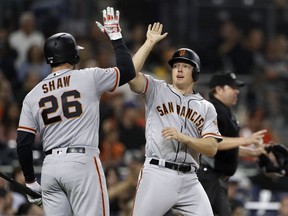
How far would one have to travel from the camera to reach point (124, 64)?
8242 mm

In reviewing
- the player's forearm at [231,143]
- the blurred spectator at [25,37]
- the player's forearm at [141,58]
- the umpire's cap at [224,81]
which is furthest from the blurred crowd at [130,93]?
the player's forearm at [141,58]

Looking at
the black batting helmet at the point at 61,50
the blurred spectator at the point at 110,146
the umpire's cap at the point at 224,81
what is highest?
the black batting helmet at the point at 61,50

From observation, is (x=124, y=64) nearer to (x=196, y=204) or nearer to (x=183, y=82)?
(x=183, y=82)

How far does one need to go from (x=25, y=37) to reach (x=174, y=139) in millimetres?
8440

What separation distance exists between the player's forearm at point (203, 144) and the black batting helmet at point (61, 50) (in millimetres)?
1256

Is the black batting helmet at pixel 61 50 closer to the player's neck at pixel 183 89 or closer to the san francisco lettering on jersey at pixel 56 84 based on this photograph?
the san francisco lettering on jersey at pixel 56 84

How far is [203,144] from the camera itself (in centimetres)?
863

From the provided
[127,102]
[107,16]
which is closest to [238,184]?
[127,102]

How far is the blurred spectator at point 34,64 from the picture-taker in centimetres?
1587

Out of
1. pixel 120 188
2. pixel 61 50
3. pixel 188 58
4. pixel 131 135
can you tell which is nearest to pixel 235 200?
pixel 120 188

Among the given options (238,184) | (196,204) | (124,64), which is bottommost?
(238,184)

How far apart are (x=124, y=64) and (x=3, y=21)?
30.0 feet

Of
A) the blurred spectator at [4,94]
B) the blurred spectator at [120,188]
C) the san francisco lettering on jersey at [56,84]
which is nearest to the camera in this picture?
the san francisco lettering on jersey at [56,84]

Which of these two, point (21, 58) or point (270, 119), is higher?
point (21, 58)
